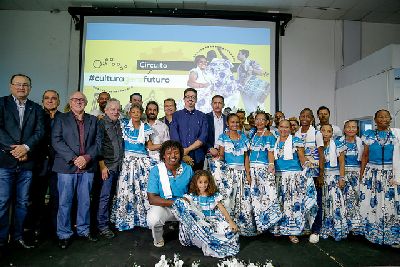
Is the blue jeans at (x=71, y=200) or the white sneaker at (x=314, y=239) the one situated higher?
the blue jeans at (x=71, y=200)

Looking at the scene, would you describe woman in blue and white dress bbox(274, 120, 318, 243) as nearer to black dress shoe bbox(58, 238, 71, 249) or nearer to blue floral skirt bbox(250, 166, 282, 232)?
blue floral skirt bbox(250, 166, 282, 232)

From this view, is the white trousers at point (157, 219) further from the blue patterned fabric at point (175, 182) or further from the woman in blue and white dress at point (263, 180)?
the woman in blue and white dress at point (263, 180)

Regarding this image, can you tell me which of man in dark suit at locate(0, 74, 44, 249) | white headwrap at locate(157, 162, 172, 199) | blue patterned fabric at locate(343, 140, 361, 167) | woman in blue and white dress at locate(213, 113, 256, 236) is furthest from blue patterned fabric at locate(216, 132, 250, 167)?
man in dark suit at locate(0, 74, 44, 249)

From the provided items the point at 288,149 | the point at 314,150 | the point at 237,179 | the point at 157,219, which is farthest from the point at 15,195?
the point at 314,150

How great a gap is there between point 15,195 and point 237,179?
7.14 feet

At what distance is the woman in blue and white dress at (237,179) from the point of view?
3154 mm

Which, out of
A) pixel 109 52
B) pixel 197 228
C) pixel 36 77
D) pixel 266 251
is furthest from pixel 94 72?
pixel 266 251

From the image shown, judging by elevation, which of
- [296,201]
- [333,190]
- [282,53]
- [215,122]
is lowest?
[296,201]

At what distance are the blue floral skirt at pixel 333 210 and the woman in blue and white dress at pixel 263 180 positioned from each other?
57 centimetres

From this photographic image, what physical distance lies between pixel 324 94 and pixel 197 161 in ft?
14.3

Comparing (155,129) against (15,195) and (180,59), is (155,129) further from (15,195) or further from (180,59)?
(180,59)

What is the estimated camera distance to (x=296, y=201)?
3.08 m

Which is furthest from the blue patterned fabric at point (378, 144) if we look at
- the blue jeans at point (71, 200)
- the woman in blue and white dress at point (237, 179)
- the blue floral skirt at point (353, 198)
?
the blue jeans at point (71, 200)

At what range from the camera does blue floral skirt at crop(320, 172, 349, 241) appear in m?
3.10
